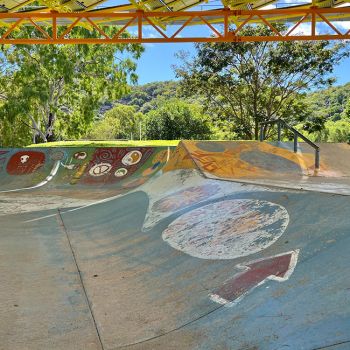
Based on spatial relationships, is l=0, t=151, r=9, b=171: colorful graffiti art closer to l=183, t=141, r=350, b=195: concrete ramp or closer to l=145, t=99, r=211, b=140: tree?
l=183, t=141, r=350, b=195: concrete ramp

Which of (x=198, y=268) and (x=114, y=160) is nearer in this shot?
(x=198, y=268)

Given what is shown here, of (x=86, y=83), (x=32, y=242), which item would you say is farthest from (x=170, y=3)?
(x=86, y=83)

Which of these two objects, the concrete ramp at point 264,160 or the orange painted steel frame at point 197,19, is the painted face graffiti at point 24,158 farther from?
the concrete ramp at point 264,160

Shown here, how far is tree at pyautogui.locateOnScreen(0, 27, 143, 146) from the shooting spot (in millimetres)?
21219

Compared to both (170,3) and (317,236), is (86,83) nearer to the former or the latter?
(170,3)

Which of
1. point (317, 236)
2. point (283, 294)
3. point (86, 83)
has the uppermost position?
point (86, 83)

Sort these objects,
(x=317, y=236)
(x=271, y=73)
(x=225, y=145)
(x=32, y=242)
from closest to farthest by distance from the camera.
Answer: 1. (x=317, y=236)
2. (x=32, y=242)
3. (x=225, y=145)
4. (x=271, y=73)

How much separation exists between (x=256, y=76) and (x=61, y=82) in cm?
1203

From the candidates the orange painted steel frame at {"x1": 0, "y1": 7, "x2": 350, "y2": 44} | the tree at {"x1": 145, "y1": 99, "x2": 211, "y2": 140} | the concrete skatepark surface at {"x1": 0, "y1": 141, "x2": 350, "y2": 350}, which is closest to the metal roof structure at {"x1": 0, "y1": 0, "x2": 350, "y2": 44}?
the orange painted steel frame at {"x1": 0, "y1": 7, "x2": 350, "y2": 44}

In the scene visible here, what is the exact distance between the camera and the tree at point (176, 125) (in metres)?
41.3

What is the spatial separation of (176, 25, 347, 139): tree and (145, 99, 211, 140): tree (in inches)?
671

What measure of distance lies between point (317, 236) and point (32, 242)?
4.00m

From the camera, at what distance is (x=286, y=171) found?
30.0ft

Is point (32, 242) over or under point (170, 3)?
under
